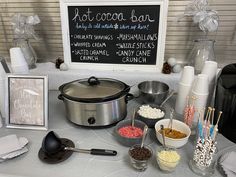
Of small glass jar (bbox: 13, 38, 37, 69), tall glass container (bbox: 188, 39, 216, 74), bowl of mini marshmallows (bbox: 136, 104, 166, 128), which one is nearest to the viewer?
bowl of mini marshmallows (bbox: 136, 104, 166, 128)

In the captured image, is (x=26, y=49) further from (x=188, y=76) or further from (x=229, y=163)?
(x=229, y=163)

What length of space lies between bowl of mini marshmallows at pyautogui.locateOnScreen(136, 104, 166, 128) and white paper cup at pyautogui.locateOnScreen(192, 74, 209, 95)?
0.17 m

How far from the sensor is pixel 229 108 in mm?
837

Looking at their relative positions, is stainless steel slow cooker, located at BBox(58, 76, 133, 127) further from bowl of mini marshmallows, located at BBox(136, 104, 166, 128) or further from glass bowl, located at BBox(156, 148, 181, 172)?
glass bowl, located at BBox(156, 148, 181, 172)

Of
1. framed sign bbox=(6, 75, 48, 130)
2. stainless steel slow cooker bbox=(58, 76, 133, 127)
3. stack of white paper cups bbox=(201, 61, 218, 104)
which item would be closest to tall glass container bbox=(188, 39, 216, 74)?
stack of white paper cups bbox=(201, 61, 218, 104)

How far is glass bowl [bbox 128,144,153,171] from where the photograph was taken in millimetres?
693

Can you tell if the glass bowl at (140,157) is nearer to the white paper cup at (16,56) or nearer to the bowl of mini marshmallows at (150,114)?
the bowl of mini marshmallows at (150,114)

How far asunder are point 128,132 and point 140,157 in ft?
0.50

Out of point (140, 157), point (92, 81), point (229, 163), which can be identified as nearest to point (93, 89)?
point (92, 81)

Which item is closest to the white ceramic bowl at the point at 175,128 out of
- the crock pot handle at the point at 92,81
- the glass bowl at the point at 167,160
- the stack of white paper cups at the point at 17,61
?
the glass bowl at the point at 167,160

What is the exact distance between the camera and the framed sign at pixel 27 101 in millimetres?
884

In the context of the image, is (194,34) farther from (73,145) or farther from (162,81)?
(73,145)

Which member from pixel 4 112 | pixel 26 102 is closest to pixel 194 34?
pixel 26 102

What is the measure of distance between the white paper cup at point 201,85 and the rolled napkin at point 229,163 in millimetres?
250
